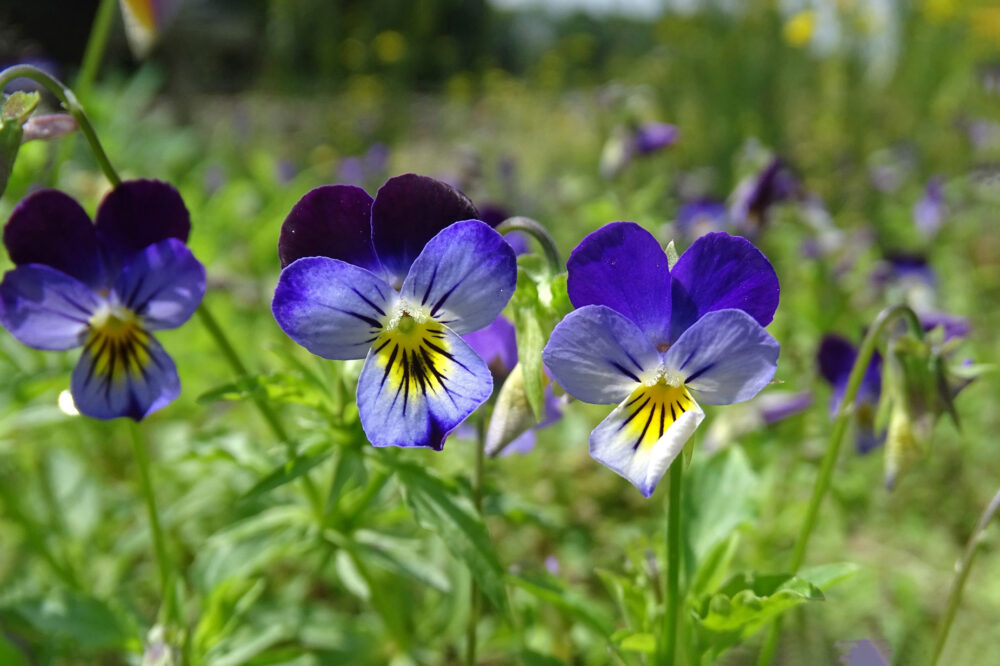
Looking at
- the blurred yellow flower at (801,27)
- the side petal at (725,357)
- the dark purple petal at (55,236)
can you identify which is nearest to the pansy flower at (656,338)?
the side petal at (725,357)

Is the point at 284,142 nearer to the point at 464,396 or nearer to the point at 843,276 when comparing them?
the point at 843,276

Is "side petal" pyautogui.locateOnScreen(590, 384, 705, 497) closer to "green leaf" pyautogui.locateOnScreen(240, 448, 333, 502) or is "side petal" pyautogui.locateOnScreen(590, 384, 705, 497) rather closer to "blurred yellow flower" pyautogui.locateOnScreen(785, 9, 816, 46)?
"green leaf" pyautogui.locateOnScreen(240, 448, 333, 502)

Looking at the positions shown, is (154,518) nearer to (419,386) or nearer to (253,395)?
(253,395)

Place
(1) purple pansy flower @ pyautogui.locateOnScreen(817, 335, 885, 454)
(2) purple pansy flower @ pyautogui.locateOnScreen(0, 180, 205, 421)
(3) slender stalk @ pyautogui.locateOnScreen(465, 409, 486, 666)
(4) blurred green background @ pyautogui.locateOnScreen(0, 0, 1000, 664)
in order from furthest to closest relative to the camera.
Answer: (1) purple pansy flower @ pyautogui.locateOnScreen(817, 335, 885, 454), (4) blurred green background @ pyautogui.locateOnScreen(0, 0, 1000, 664), (3) slender stalk @ pyautogui.locateOnScreen(465, 409, 486, 666), (2) purple pansy flower @ pyautogui.locateOnScreen(0, 180, 205, 421)

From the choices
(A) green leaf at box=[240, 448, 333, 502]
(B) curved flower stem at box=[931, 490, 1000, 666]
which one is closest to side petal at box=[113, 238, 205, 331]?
(A) green leaf at box=[240, 448, 333, 502]

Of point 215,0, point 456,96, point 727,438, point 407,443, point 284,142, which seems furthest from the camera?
point 215,0

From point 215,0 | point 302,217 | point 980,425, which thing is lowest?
point 215,0

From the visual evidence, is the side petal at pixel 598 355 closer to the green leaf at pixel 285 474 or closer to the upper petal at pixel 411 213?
→ the upper petal at pixel 411 213

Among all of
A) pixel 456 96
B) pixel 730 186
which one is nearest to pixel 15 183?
pixel 730 186
